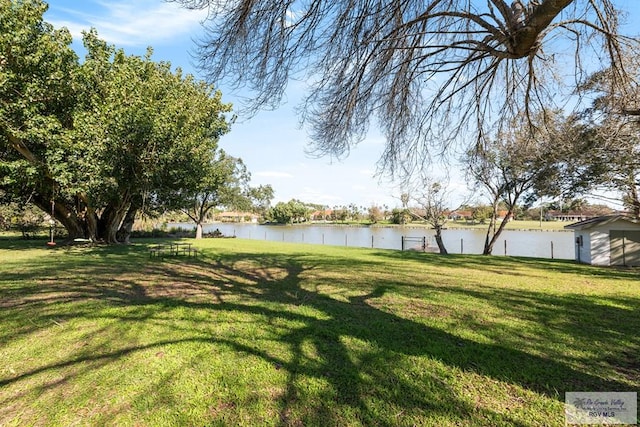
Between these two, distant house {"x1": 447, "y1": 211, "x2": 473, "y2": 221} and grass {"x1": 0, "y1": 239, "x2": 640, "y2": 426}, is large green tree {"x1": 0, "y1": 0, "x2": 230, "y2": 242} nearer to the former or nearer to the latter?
grass {"x1": 0, "y1": 239, "x2": 640, "y2": 426}

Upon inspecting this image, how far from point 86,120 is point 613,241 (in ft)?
70.5

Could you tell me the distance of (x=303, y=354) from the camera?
3350 millimetres

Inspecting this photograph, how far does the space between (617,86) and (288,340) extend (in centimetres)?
572

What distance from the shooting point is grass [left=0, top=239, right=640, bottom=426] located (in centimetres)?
243

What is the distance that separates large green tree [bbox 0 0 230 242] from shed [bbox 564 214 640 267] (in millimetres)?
16595

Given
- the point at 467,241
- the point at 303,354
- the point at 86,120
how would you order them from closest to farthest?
the point at 303,354 → the point at 86,120 → the point at 467,241

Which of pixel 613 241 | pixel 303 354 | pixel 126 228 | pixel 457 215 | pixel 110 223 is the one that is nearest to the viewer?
pixel 303 354

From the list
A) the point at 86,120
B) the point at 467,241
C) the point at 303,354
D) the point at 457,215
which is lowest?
the point at 303,354

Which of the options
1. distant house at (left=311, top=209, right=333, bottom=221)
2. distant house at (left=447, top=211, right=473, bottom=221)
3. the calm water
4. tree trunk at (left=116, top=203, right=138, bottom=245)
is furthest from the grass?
distant house at (left=311, top=209, right=333, bottom=221)

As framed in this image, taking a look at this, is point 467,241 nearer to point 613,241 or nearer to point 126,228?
point 613,241

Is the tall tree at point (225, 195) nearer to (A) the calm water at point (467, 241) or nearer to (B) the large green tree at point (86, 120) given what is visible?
(A) the calm water at point (467, 241)

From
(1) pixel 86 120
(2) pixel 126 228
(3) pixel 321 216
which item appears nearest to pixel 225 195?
(2) pixel 126 228

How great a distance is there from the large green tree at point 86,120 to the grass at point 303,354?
6686mm

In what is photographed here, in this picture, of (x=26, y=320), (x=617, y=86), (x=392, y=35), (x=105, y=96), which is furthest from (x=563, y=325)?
(x=105, y=96)
